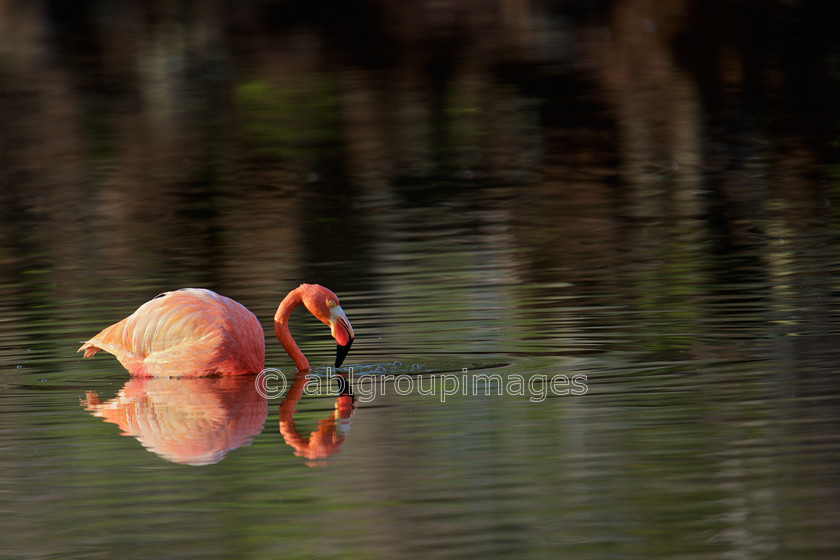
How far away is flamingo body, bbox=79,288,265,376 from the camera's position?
9047mm

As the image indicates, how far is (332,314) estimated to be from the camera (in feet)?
29.6

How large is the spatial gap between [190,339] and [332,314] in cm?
82

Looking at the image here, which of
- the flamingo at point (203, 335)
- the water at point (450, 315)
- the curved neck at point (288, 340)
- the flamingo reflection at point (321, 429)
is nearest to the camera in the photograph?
the water at point (450, 315)

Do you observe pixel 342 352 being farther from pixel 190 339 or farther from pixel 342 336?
pixel 190 339

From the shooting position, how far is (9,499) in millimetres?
6414

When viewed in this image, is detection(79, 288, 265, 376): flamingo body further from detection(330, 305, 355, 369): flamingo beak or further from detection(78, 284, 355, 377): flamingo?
detection(330, 305, 355, 369): flamingo beak

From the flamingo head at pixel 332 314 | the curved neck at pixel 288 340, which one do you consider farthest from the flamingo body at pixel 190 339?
the flamingo head at pixel 332 314

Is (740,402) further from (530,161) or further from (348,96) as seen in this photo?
(348,96)

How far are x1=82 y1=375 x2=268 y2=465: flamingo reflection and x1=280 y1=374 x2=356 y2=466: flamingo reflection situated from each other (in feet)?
0.43

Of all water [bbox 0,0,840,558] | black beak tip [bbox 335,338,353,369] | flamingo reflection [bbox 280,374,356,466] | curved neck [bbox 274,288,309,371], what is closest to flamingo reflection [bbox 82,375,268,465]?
water [bbox 0,0,840,558]

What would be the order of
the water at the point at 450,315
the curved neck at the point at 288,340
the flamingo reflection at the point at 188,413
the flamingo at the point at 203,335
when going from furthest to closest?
the curved neck at the point at 288,340 < the flamingo at the point at 203,335 < the flamingo reflection at the point at 188,413 < the water at the point at 450,315

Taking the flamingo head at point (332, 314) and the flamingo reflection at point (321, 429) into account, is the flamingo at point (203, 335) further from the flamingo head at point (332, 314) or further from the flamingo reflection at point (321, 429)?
the flamingo reflection at point (321, 429)

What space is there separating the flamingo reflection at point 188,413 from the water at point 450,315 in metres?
0.03

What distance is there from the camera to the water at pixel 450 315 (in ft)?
19.5
